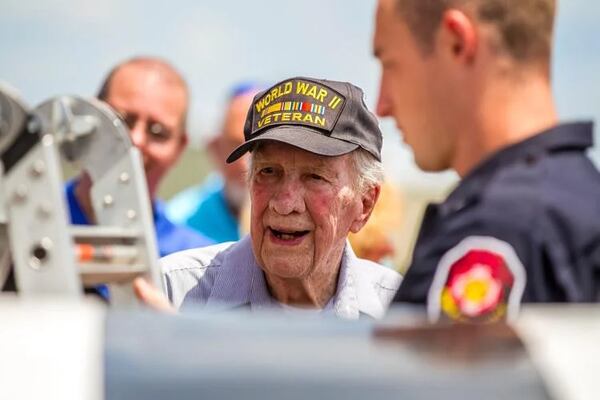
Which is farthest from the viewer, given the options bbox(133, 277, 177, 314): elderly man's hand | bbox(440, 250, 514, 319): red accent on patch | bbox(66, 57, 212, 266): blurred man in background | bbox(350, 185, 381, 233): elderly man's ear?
bbox(66, 57, 212, 266): blurred man in background

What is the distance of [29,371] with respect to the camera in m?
1.62

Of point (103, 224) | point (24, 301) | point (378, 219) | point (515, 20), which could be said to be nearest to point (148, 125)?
point (378, 219)

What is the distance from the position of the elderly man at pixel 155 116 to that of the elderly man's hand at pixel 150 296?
2346mm

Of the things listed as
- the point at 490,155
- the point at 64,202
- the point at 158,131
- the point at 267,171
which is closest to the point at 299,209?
the point at 267,171

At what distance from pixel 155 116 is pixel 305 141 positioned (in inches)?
72.1

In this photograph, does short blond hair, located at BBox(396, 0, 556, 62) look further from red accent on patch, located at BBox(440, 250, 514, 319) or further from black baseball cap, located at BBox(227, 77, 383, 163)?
black baseball cap, located at BBox(227, 77, 383, 163)

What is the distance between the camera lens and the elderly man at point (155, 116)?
4.70 m

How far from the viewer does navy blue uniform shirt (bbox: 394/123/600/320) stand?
193 cm

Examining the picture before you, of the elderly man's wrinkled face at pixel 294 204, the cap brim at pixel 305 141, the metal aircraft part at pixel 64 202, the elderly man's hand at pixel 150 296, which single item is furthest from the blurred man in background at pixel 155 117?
the elderly man's hand at pixel 150 296

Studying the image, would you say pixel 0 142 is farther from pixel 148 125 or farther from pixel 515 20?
pixel 148 125

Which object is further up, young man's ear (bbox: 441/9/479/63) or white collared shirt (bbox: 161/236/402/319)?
young man's ear (bbox: 441/9/479/63)

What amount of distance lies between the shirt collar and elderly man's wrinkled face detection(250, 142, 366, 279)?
0.98 metres

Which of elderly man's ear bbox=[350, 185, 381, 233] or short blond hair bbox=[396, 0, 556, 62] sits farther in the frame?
elderly man's ear bbox=[350, 185, 381, 233]

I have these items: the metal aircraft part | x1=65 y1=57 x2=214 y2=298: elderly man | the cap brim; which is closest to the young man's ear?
the metal aircraft part
